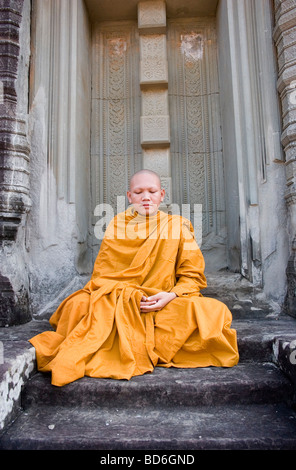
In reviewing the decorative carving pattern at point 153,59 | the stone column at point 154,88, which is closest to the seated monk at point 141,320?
the stone column at point 154,88

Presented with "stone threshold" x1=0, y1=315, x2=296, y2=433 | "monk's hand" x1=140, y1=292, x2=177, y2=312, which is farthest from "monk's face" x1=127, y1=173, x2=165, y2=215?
"stone threshold" x1=0, y1=315, x2=296, y2=433

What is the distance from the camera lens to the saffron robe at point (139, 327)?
1.65 meters

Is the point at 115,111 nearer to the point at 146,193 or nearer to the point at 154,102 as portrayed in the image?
the point at 154,102

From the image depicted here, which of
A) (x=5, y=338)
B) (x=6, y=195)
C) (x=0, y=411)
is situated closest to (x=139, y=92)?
(x=6, y=195)

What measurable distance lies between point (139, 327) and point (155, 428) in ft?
1.91

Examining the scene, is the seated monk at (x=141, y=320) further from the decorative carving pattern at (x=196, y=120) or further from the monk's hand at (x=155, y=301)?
the decorative carving pattern at (x=196, y=120)

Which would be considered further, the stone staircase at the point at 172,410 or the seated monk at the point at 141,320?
the seated monk at the point at 141,320

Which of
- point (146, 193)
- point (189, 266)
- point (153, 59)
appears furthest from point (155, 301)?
point (153, 59)

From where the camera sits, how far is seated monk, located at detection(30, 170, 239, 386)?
1657mm

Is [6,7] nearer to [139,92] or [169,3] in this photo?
[139,92]

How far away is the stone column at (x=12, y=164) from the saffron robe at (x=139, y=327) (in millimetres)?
492

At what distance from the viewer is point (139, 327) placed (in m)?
1.83

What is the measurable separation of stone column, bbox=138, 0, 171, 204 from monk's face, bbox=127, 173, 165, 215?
0.87 m
